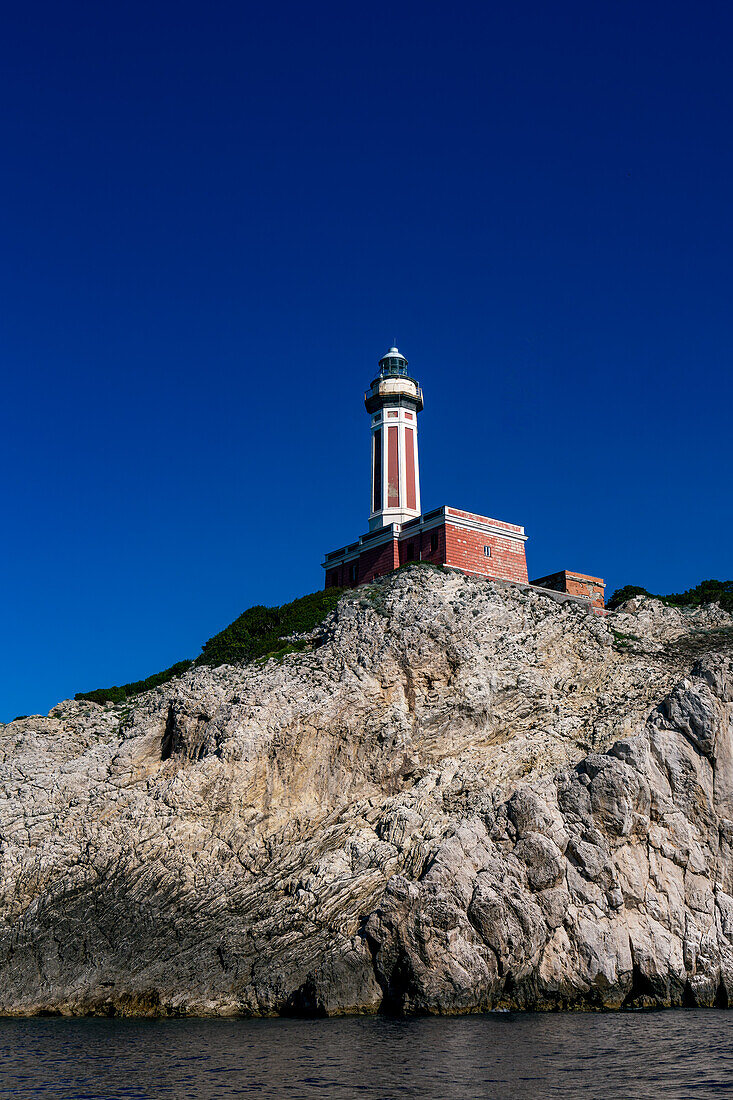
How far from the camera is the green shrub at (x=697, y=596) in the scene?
47.5 m

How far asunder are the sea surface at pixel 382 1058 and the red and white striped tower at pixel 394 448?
33.8m

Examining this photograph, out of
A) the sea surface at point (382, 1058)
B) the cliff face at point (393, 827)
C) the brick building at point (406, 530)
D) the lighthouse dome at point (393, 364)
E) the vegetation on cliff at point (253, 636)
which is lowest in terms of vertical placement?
the sea surface at point (382, 1058)

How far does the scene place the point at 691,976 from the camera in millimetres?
29484

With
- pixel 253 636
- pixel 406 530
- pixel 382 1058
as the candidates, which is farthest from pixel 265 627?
pixel 382 1058

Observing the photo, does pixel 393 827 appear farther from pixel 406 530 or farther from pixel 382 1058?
pixel 406 530

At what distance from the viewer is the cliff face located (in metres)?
29.3

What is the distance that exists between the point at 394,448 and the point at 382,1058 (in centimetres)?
4213

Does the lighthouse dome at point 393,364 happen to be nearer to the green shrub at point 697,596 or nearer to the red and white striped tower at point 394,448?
the red and white striped tower at point 394,448

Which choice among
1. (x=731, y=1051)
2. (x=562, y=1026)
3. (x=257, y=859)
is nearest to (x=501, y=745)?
(x=257, y=859)

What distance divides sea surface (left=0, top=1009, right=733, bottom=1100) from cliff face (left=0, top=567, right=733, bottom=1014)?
2183 millimetres

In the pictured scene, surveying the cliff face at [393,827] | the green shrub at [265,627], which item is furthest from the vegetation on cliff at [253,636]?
the cliff face at [393,827]

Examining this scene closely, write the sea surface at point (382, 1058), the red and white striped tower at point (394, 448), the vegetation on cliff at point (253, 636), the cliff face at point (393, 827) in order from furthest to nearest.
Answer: the red and white striped tower at point (394, 448) → the vegetation on cliff at point (253, 636) → the cliff face at point (393, 827) → the sea surface at point (382, 1058)

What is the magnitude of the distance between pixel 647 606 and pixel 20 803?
28.8 meters

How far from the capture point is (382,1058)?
21.2 m
